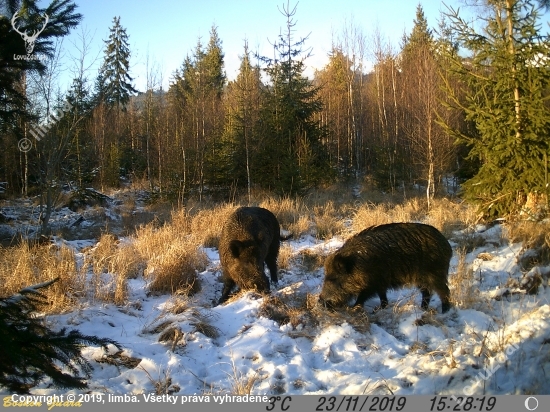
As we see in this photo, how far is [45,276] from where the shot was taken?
5859mm

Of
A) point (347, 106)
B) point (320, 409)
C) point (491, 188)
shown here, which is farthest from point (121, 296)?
point (347, 106)

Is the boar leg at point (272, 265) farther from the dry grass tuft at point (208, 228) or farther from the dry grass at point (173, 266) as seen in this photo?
the dry grass tuft at point (208, 228)

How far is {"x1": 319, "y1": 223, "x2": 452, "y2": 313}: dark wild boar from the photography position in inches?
203

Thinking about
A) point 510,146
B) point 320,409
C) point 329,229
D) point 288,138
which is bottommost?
point 320,409

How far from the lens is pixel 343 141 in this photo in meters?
28.8

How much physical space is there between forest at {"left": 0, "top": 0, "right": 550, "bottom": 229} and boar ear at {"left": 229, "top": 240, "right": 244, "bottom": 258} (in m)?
5.46

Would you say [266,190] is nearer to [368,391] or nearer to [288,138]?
[288,138]

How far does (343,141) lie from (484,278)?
77.7 feet

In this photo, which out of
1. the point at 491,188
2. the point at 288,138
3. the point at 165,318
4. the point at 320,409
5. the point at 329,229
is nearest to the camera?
the point at 320,409

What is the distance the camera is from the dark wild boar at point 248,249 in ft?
20.2

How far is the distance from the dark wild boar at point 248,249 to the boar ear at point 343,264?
124 cm

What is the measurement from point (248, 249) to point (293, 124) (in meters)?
14.4

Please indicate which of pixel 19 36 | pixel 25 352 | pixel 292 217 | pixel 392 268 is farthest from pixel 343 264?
pixel 19 36

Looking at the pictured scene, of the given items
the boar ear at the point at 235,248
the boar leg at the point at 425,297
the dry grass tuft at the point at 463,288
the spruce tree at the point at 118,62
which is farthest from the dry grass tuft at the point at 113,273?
the spruce tree at the point at 118,62
